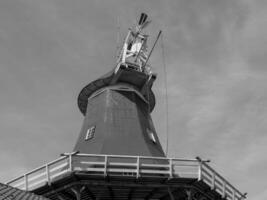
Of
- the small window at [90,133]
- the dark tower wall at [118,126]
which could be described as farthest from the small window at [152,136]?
the small window at [90,133]

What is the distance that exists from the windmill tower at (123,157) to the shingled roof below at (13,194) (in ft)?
2.52

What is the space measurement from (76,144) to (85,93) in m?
3.93

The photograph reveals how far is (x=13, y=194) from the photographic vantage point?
1359 cm

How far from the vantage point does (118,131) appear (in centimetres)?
1884

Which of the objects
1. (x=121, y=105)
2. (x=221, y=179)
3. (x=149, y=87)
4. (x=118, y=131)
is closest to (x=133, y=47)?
(x=149, y=87)

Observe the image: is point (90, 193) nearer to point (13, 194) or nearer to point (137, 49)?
point (13, 194)

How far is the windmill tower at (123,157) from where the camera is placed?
49.2 ft

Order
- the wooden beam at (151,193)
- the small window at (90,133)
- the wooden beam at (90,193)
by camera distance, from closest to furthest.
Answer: the wooden beam at (90,193) < the wooden beam at (151,193) < the small window at (90,133)

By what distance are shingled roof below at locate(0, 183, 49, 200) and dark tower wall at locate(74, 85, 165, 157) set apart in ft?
12.8

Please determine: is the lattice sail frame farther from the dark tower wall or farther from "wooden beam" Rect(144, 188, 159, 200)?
"wooden beam" Rect(144, 188, 159, 200)

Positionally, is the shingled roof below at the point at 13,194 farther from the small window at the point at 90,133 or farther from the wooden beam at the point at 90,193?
the small window at the point at 90,133

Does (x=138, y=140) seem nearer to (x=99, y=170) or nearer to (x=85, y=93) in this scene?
(x=99, y=170)

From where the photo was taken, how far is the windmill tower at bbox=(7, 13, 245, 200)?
1501cm

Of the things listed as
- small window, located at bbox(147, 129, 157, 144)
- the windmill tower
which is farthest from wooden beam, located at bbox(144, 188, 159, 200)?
small window, located at bbox(147, 129, 157, 144)
